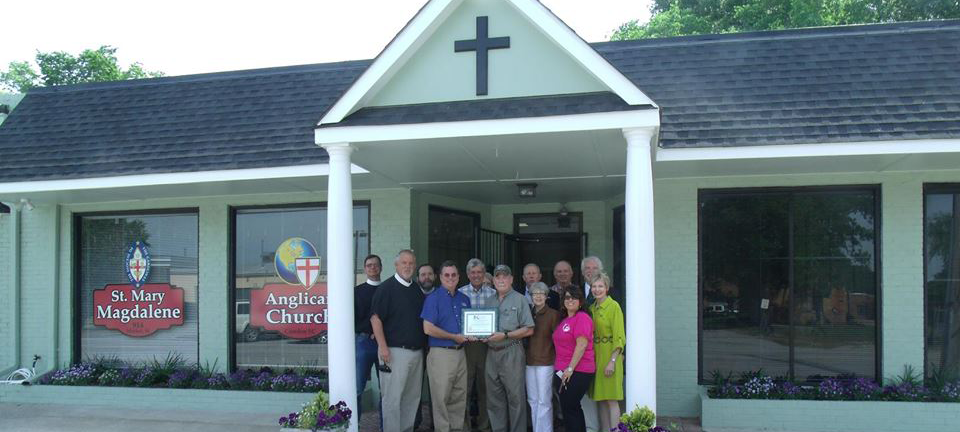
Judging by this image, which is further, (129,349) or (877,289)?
(129,349)

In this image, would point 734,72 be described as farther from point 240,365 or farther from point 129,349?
point 129,349

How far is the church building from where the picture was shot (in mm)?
7430

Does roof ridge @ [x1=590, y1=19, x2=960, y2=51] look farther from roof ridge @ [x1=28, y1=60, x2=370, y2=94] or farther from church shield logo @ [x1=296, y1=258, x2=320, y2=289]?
church shield logo @ [x1=296, y1=258, x2=320, y2=289]

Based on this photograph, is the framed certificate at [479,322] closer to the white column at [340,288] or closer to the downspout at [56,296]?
the white column at [340,288]

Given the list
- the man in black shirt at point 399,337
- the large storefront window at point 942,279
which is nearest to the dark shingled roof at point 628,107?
the large storefront window at point 942,279

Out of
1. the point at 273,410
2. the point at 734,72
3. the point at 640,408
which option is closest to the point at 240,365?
the point at 273,410

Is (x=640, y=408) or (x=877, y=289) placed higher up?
(x=877, y=289)

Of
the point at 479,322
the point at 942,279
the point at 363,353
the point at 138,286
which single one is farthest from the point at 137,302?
the point at 942,279

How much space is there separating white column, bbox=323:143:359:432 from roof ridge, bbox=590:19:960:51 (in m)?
4.28

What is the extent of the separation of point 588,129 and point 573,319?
1.68m

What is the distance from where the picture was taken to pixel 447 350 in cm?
786

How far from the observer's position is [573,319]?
729 cm

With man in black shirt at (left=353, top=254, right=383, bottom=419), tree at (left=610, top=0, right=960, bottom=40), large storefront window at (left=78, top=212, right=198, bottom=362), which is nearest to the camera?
man in black shirt at (left=353, top=254, right=383, bottom=419)

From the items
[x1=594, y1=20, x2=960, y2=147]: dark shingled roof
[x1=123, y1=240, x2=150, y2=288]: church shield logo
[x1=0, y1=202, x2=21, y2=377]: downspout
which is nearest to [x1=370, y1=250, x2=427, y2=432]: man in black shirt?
[x1=594, y1=20, x2=960, y2=147]: dark shingled roof
